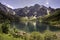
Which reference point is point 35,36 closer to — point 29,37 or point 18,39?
point 29,37

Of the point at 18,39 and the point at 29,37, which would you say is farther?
the point at 29,37

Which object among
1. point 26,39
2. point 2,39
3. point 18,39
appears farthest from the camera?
point 26,39

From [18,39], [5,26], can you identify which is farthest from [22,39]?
[5,26]

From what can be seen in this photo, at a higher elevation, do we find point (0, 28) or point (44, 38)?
point (0, 28)

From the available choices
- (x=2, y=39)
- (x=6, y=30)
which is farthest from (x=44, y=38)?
(x=2, y=39)

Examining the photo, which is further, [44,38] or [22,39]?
[44,38]

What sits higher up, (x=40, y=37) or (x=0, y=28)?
(x=0, y=28)

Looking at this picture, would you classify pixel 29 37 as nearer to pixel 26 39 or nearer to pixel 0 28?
pixel 26 39

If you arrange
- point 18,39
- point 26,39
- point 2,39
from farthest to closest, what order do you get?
point 26,39 → point 18,39 → point 2,39

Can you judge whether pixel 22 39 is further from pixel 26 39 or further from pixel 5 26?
pixel 5 26

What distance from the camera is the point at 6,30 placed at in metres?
12.7

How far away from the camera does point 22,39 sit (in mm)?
11492

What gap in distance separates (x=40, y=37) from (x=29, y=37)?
3.05 feet

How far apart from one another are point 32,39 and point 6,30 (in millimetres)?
2446
